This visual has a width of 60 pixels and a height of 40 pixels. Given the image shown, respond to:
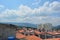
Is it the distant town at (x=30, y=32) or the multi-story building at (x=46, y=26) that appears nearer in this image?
the distant town at (x=30, y=32)

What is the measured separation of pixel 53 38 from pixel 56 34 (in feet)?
0.57

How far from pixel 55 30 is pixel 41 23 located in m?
0.50

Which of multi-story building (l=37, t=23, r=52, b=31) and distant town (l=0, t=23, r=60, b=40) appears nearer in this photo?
distant town (l=0, t=23, r=60, b=40)

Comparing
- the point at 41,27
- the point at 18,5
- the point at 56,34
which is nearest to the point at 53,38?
the point at 56,34

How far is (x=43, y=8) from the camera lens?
392 centimetres

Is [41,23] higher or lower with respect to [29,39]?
higher

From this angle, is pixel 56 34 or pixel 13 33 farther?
pixel 56 34

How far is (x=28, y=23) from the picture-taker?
3.86 m

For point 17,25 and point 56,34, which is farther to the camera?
point 56,34

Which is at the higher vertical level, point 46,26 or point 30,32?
point 46,26

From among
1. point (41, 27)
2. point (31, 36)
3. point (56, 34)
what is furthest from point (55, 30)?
point (31, 36)

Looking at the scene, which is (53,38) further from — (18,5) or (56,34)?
(18,5)

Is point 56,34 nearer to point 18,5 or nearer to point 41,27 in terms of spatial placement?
point 41,27

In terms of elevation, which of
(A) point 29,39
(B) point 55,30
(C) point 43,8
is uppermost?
(C) point 43,8
